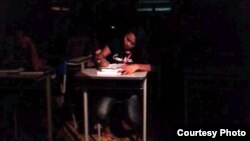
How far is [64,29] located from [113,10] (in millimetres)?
1947

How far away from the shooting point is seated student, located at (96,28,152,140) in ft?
14.3

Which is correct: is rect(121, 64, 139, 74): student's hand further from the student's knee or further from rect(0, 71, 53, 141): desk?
rect(0, 71, 53, 141): desk

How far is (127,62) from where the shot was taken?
15.2 feet

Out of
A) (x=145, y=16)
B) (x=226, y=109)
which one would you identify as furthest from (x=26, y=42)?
(x=145, y=16)

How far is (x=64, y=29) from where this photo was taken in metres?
9.59

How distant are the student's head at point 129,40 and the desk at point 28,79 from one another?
1.10 metres

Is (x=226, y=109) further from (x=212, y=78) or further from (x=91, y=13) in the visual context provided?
(x=91, y=13)

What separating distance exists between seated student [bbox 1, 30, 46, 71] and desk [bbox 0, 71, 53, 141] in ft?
0.78

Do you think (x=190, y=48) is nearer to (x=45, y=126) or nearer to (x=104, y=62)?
(x=104, y=62)

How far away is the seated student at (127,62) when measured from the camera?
172 inches

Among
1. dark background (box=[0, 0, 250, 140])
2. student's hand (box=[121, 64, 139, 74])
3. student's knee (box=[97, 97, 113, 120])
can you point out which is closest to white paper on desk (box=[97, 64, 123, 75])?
student's hand (box=[121, 64, 139, 74])

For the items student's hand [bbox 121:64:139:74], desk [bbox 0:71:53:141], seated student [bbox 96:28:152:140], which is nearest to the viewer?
desk [bbox 0:71:53:141]

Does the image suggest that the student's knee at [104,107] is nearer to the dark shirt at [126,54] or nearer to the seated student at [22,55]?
the dark shirt at [126,54]

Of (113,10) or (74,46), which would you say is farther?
(113,10)
